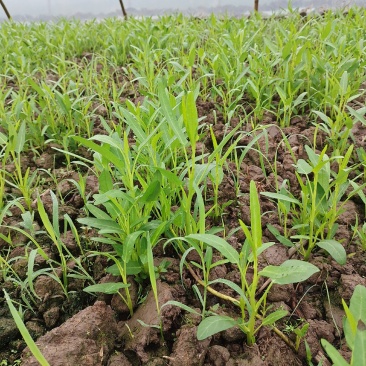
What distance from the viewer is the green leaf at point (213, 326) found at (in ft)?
2.34

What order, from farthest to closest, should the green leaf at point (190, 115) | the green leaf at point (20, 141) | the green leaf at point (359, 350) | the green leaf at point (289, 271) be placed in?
the green leaf at point (20, 141) → the green leaf at point (190, 115) → the green leaf at point (289, 271) → the green leaf at point (359, 350)

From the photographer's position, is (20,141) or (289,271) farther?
(20,141)

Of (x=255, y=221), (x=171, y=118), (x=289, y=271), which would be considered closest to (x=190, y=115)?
(x=171, y=118)

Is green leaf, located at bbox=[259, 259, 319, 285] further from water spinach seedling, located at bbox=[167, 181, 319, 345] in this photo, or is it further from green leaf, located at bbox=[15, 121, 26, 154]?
green leaf, located at bbox=[15, 121, 26, 154]

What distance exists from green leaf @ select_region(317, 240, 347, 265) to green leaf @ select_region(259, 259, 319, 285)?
190 mm

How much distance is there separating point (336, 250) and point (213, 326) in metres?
0.36

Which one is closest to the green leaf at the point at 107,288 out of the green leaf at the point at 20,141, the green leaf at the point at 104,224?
the green leaf at the point at 104,224

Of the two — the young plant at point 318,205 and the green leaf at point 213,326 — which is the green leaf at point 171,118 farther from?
the green leaf at point 213,326

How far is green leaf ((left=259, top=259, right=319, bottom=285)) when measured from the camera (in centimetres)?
67

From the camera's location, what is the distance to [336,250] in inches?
34.6

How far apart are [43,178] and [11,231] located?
10.5 inches

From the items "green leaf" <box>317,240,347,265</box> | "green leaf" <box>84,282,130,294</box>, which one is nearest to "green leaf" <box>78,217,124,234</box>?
"green leaf" <box>84,282,130,294</box>

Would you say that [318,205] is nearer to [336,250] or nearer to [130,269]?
[336,250]

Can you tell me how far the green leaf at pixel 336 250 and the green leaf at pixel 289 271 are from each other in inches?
7.5
